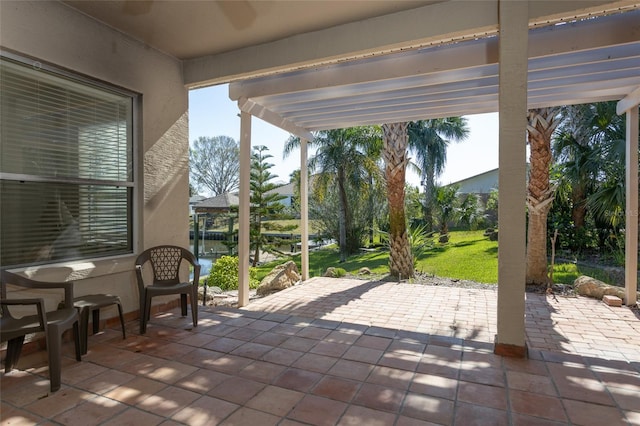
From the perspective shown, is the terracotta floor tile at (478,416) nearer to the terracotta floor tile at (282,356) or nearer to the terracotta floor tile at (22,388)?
the terracotta floor tile at (282,356)

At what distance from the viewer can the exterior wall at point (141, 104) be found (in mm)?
3297

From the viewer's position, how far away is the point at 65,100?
371 cm

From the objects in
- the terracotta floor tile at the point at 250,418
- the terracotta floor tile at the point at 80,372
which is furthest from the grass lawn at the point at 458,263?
the terracotta floor tile at the point at 250,418

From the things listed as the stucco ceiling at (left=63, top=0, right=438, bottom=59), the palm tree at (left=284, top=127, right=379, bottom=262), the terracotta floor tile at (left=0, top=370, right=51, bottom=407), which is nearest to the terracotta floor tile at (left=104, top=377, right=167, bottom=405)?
the terracotta floor tile at (left=0, top=370, right=51, bottom=407)

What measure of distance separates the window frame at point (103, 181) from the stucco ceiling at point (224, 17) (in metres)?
0.67

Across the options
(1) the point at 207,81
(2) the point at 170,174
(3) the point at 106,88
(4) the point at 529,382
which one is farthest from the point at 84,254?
(4) the point at 529,382

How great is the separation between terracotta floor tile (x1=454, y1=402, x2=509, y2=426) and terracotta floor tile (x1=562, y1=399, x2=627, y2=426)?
443mm

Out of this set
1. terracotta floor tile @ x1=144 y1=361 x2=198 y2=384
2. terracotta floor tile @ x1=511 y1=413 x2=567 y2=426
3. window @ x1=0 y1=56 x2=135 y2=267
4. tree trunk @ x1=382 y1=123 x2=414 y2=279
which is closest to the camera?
terracotta floor tile @ x1=511 y1=413 x2=567 y2=426

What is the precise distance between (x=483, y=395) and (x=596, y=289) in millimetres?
5146

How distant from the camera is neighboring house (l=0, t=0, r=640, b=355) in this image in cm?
319

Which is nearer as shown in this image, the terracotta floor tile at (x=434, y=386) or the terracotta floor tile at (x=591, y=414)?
the terracotta floor tile at (x=591, y=414)

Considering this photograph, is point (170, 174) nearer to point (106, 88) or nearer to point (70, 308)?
point (106, 88)

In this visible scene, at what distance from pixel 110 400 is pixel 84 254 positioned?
6.49ft

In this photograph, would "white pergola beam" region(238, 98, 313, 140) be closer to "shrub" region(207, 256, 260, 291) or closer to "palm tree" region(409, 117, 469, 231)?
"shrub" region(207, 256, 260, 291)
